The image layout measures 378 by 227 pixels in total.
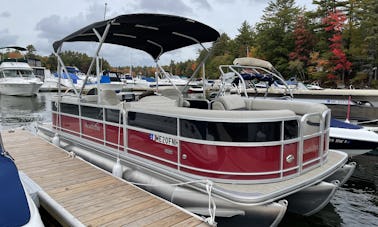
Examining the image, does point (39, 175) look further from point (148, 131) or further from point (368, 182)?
point (368, 182)

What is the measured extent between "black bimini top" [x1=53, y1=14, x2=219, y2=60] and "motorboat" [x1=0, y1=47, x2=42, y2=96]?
89.0ft

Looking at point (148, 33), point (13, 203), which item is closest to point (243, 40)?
point (148, 33)

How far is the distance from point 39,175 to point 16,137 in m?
4.16

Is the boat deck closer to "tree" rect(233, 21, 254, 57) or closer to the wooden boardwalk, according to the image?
the wooden boardwalk

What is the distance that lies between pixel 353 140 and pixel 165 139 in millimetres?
6215

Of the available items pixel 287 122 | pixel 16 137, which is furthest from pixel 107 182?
pixel 16 137

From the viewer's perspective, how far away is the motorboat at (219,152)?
3.71 m

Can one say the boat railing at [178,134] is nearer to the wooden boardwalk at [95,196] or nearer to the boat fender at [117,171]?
the boat fender at [117,171]

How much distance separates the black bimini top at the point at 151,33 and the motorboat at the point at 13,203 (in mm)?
2906

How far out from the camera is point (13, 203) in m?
3.09

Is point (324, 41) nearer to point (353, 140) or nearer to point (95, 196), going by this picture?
point (353, 140)

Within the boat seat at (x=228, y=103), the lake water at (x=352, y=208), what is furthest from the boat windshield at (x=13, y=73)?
the lake water at (x=352, y=208)

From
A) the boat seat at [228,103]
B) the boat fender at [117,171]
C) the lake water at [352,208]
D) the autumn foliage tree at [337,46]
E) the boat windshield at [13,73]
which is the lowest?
the lake water at [352,208]

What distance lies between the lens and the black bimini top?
5410mm
